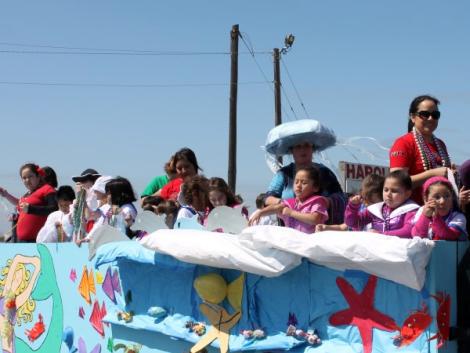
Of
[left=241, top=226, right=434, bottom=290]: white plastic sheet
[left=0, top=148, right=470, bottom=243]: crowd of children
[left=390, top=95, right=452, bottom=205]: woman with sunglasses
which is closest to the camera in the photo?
[left=241, top=226, right=434, bottom=290]: white plastic sheet

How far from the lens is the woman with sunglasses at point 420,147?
171 inches

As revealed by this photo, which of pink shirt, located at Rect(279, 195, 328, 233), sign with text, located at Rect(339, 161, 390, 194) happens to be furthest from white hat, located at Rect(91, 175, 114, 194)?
sign with text, located at Rect(339, 161, 390, 194)

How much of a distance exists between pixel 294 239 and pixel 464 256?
876 millimetres

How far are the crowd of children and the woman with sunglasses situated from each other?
23 cm

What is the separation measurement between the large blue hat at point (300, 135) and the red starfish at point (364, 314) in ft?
4.27

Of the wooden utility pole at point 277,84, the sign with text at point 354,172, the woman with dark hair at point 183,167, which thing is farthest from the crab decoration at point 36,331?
the wooden utility pole at point 277,84

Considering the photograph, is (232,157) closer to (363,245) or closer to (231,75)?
(231,75)

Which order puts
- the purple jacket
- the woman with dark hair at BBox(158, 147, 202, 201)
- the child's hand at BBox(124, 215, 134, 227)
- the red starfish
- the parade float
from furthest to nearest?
the woman with dark hair at BBox(158, 147, 202, 201)
the child's hand at BBox(124, 215, 134, 227)
the purple jacket
the red starfish
the parade float

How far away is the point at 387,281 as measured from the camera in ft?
11.8

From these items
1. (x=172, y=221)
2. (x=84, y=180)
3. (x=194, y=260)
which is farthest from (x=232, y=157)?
(x=194, y=260)

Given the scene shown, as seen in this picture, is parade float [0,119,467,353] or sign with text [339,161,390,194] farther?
sign with text [339,161,390,194]

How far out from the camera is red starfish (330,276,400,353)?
142 inches

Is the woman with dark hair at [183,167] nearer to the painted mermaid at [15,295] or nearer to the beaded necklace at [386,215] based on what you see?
the painted mermaid at [15,295]

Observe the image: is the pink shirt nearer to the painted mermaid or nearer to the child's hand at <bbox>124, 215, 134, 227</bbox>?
the child's hand at <bbox>124, 215, 134, 227</bbox>
